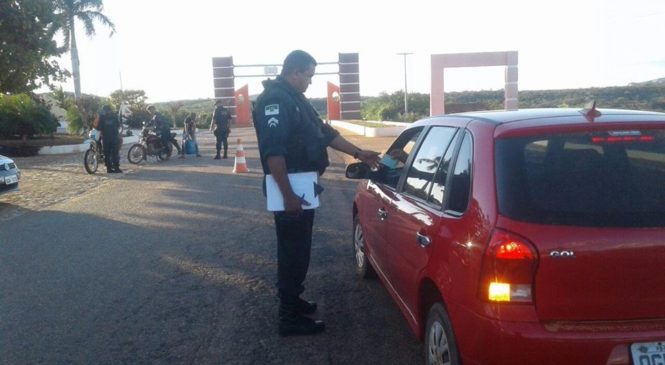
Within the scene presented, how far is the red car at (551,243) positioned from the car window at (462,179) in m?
0.01

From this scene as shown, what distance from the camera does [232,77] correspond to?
203 ft

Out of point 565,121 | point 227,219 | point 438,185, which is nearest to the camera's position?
point 565,121

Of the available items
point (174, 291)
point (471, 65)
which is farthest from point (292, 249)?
point (471, 65)

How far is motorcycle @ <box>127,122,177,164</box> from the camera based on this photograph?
2020 centimetres

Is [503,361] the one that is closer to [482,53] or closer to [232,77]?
[482,53]

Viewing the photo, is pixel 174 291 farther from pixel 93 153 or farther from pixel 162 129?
pixel 162 129

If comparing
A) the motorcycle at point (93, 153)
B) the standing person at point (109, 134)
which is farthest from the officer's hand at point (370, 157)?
the motorcycle at point (93, 153)

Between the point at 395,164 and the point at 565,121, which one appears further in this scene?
the point at 395,164

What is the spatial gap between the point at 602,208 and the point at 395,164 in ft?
7.54

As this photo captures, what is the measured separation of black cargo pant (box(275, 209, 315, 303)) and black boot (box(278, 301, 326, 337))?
7cm

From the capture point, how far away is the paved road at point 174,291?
4883 mm

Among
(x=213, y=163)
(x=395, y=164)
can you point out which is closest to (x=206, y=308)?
(x=395, y=164)

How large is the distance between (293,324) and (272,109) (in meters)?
1.59

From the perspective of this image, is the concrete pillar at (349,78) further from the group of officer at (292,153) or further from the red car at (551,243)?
the red car at (551,243)
